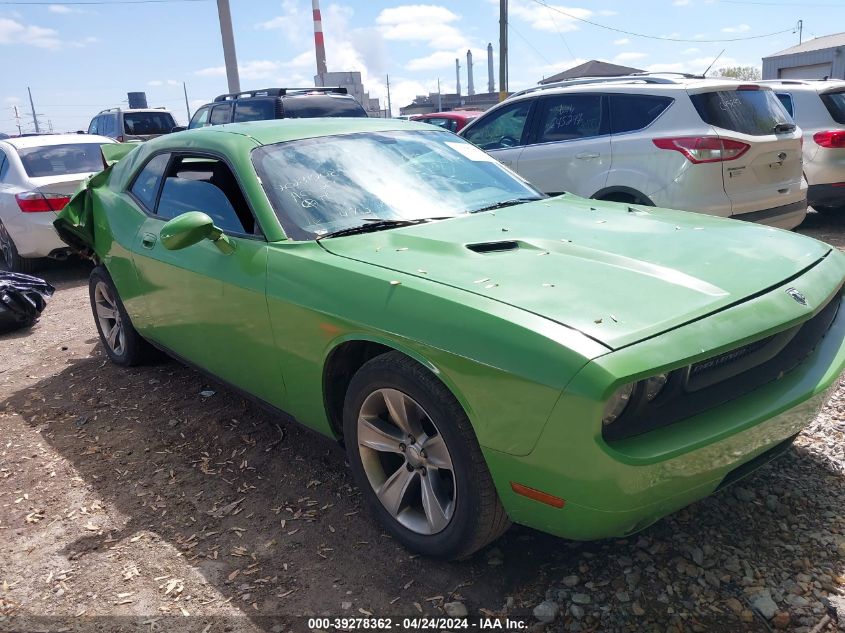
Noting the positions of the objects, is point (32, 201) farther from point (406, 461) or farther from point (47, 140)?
point (406, 461)

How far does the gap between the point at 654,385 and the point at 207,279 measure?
2.16 m

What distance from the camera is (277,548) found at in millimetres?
2832

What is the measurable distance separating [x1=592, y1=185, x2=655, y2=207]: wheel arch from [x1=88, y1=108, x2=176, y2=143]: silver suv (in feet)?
43.0

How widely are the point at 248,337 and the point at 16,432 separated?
6.29ft

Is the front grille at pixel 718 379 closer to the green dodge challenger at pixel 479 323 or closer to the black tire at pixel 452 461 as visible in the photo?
the green dodge challenger at pixel 479 323

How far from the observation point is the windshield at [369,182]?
10.5 ft

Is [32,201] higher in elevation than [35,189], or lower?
lower

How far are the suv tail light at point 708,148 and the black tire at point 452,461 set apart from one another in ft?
13.8

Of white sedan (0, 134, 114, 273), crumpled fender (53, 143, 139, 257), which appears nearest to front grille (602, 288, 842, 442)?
crumpled fender (53, 143, 139, 257)

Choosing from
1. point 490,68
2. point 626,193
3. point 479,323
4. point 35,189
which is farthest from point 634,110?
point 490,68

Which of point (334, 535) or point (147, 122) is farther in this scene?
point (147, 122)

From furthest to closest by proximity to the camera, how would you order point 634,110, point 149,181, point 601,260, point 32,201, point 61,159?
point 61,159 < point 32,201 < point 634,110 < point 149,181 < point 601,260

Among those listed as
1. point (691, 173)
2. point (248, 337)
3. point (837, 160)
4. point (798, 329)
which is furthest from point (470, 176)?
point (837, 160)

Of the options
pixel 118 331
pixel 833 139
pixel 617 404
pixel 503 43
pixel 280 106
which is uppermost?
pixel 503 43
